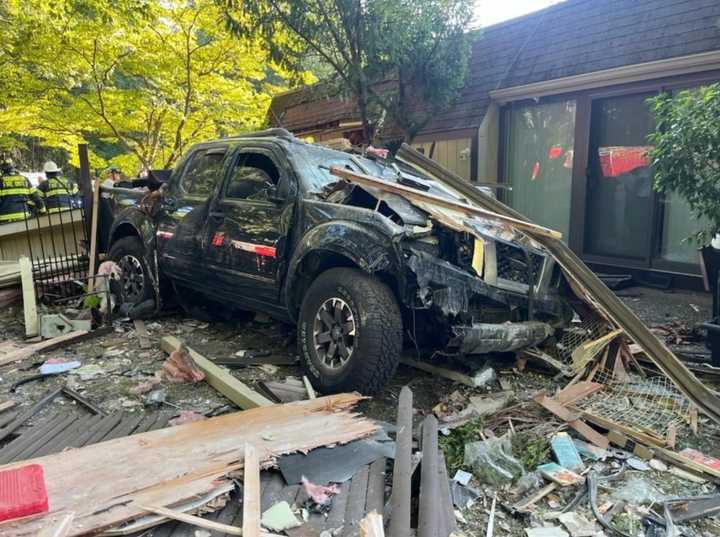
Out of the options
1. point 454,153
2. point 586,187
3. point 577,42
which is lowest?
point 586,187

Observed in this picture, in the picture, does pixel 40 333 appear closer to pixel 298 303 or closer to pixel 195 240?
pixel 195 240

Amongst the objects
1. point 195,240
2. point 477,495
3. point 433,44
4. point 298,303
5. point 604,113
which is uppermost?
point 433,44

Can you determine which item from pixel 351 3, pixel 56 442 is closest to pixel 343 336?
pixel 56 442

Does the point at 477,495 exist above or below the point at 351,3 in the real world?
below

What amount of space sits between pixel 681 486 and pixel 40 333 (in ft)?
18.1

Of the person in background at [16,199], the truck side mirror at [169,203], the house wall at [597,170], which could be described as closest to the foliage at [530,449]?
the truck side mirror at [169,203]

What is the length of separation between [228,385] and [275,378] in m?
0.51

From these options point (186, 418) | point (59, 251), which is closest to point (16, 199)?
point (59, 251)

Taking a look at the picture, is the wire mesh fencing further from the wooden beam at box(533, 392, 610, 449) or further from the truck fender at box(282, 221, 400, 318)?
the truck fender at box(282, 221, 400, 318)

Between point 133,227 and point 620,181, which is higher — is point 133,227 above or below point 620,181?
below

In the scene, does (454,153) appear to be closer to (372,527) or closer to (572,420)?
(572,420)

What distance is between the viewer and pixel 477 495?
108 inches

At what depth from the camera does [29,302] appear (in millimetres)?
5383

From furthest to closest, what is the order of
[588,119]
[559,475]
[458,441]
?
1. [588,119]
2. [458,441]
3. [559,475]
